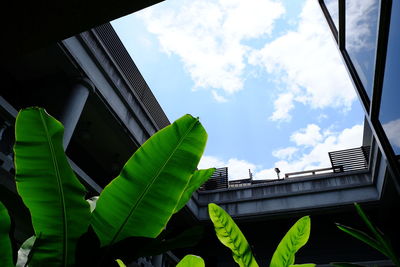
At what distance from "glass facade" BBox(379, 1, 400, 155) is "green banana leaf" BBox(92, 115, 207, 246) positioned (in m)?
2.54

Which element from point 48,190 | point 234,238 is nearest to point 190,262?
point 234,238

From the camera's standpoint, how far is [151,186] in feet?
3.33

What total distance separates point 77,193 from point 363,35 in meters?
3.71

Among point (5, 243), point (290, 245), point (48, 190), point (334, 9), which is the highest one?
point (334, 9)

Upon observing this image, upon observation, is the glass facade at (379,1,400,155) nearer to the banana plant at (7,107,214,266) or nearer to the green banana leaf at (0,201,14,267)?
the banana plant at (7,107,214,266)

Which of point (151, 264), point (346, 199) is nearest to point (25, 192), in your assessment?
point (151, 264)

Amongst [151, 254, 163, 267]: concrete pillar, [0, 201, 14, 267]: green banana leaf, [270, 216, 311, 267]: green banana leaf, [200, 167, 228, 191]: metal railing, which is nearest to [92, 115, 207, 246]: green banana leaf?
[0, 201, 14, 267]: green banana leaf

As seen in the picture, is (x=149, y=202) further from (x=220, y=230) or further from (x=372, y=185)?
(x=372, y=185)

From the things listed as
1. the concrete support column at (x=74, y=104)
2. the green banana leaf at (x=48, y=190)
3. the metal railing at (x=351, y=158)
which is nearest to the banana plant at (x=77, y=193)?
the green banana leaf at (x=48, y=190)

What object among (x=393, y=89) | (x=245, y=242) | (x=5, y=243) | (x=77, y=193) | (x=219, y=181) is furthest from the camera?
(x=219, y=181)

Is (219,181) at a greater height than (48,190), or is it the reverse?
(219,181)

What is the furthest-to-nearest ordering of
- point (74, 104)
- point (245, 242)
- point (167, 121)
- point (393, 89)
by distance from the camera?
1. point (167, 121)
2. point (74, 104)
3. point (393, 89)
4. point (245, 242)

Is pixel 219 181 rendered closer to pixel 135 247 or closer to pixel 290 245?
pixel 290 245

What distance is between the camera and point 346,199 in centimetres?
966
